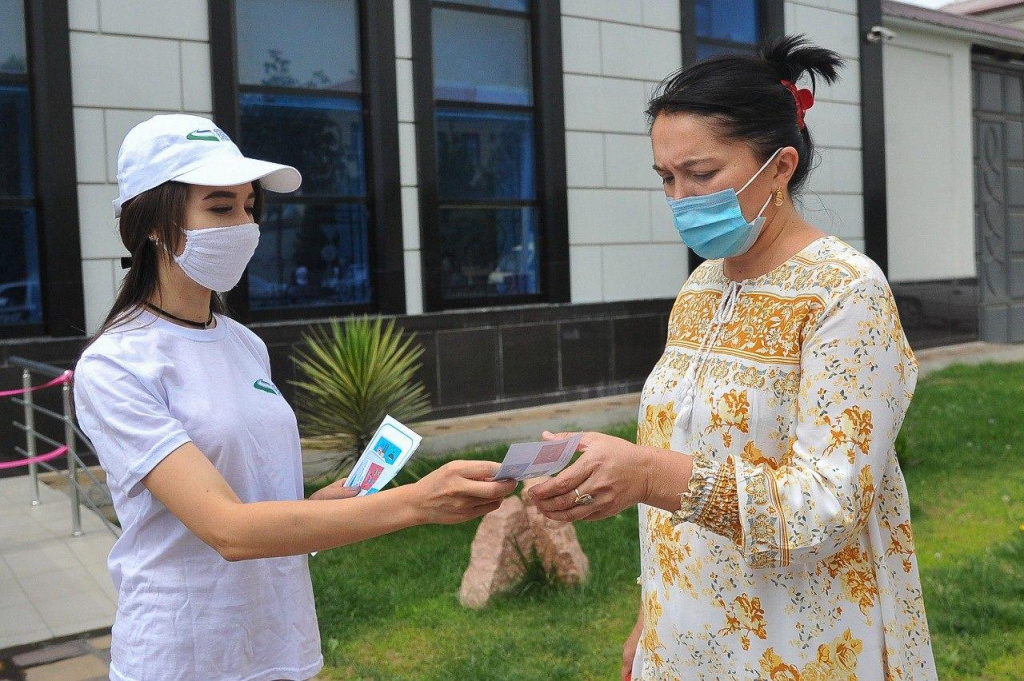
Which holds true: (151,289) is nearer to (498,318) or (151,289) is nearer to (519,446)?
(519,446)

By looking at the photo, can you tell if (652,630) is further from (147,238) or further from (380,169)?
(380,169)

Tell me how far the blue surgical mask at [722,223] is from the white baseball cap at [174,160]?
882 millimetres

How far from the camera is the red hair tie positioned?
2.12 meters

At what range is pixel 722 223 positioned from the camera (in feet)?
6.70

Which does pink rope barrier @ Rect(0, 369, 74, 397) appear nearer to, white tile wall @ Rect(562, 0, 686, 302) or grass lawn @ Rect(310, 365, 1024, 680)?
grass lawn @ Rect(310, 365, 1024, 680)

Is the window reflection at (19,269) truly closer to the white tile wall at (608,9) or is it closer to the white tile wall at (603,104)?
the white tile wall at (603,104)

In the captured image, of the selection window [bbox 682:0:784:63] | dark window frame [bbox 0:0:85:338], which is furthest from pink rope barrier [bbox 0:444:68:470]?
window [bbox 682:0:784:63]

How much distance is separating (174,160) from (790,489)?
132 cm

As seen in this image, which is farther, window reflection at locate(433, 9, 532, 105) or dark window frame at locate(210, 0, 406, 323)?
window reflection at locate(433, 9, 532, 105)

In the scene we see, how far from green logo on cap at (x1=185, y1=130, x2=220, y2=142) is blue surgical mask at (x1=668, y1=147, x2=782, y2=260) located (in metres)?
0.97

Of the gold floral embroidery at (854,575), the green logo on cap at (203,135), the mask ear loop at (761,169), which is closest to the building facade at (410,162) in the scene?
the mask ear loop at (761,169)

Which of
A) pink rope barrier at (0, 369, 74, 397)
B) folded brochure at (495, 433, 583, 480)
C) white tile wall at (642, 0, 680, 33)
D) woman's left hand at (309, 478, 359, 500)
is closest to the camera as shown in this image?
folded brochure at (495, 433, 583, 480)

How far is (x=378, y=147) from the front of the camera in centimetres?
881

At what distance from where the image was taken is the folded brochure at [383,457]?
219 cm
